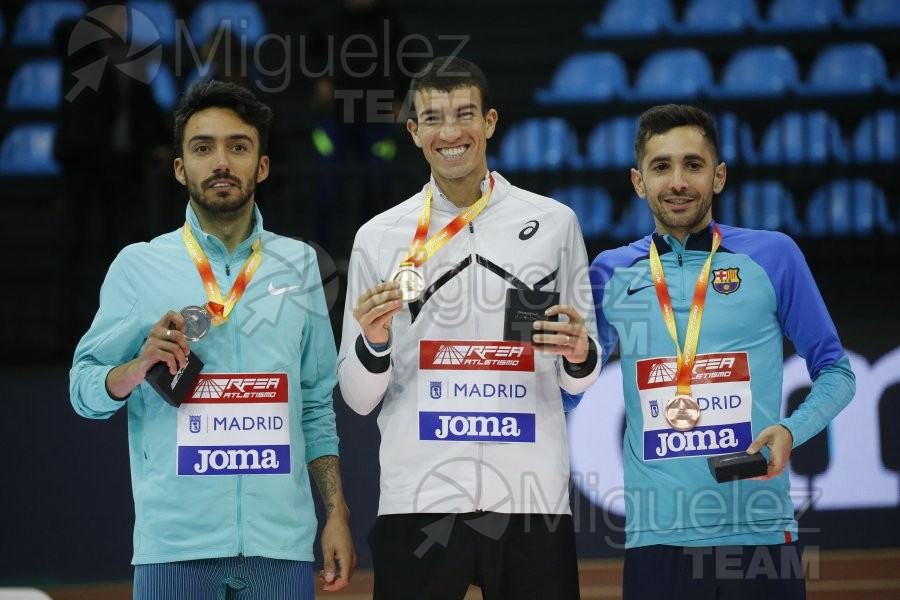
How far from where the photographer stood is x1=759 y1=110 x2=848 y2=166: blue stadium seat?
762 cm

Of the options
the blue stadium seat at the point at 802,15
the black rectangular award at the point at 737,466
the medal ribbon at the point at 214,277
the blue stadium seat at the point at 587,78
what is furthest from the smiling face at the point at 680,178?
the blue stadium seat at the point at 802,15

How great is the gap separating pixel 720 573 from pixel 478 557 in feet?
2.40

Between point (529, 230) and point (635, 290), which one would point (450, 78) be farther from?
point (635, 290)

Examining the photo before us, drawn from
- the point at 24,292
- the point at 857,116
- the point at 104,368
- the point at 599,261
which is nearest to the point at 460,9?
the point at 857,116

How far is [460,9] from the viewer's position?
418 inches

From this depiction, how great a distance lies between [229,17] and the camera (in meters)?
10.5

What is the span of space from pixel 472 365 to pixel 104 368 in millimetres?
1094

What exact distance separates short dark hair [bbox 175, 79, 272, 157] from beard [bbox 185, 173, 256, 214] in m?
0.17

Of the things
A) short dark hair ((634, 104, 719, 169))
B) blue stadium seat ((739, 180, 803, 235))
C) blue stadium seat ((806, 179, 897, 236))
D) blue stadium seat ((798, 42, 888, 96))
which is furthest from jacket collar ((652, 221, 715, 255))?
blue stadium seat ((798, 42, 888, 96))

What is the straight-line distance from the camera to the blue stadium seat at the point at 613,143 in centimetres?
805

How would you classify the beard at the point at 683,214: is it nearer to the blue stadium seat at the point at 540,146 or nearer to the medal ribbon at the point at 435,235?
the medal ribbon at the point at 435,235

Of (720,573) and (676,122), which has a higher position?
(676,122)

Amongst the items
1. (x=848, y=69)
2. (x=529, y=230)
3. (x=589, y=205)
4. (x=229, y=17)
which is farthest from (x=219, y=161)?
(x=229, y=17)

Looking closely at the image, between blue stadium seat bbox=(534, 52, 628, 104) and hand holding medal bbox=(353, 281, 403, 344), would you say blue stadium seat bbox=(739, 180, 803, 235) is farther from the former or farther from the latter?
hand holding medal bbox=(353, 281, 403, 344)
